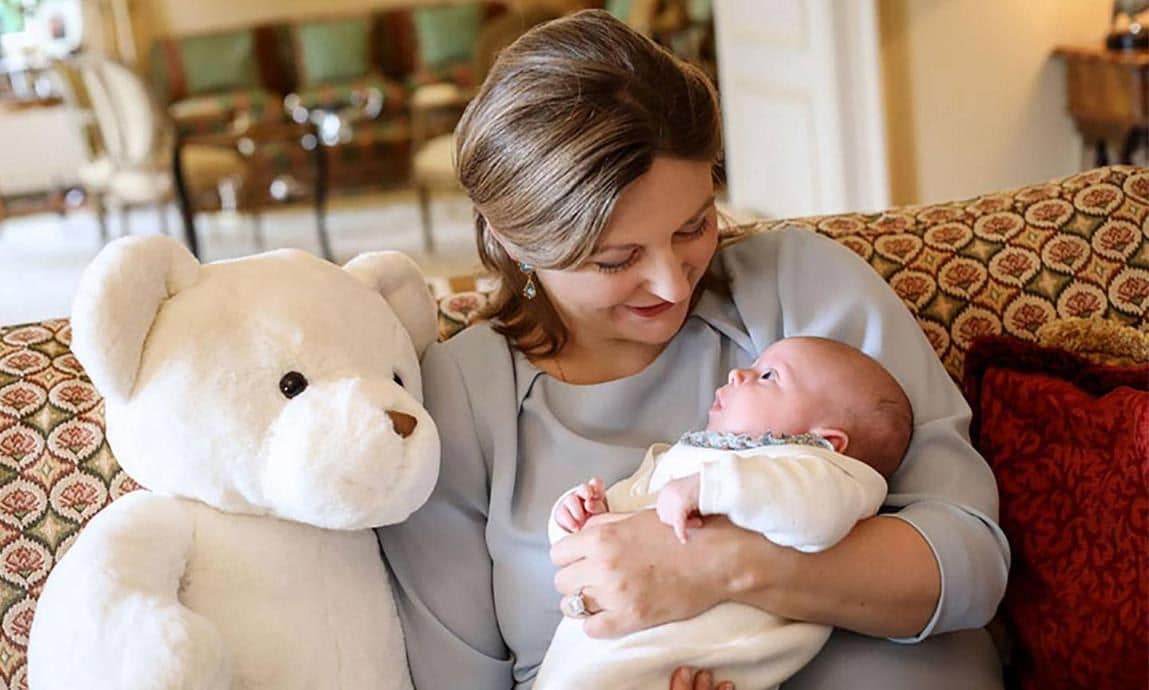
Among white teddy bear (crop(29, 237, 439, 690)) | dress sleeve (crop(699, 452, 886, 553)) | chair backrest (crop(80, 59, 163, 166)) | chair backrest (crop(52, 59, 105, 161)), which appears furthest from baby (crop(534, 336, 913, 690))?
chair backrest (crop(52, 59, 105, 161))

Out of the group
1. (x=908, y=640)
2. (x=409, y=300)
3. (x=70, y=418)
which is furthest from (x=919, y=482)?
(x=70, y=418)

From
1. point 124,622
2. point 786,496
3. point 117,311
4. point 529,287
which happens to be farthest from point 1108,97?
point 124,622

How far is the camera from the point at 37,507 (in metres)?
1.43

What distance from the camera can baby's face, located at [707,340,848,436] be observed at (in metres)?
1.31

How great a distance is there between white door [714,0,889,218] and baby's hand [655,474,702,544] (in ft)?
8.73

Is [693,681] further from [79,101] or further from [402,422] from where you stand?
[79,101]

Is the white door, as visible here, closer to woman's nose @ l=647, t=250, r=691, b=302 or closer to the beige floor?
the beige floor

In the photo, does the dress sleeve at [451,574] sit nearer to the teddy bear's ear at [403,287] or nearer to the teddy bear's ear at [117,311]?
the teddy bear's ear at [403,287]

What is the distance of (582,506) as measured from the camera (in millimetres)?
1330

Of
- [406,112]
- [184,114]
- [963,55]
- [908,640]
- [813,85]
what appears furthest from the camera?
[406,112]

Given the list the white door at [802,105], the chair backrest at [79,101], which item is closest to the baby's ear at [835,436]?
the white door at [802,105]

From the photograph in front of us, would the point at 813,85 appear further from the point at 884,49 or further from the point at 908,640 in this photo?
the point at 908,640

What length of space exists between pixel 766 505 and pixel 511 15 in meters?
6.87

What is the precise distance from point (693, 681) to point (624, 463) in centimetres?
29
